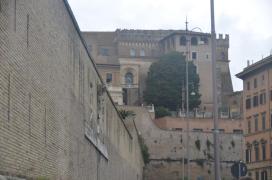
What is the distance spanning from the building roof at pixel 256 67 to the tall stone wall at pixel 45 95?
48.1 m

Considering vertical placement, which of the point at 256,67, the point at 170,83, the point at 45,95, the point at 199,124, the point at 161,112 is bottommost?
the point at 45,95

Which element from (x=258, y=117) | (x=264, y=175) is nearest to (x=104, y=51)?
(x=258, y=117)

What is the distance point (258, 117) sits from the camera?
249ft

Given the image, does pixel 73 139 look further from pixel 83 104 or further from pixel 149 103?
pixel 149 103

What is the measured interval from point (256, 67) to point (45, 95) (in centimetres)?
6293

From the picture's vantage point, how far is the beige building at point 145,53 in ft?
391

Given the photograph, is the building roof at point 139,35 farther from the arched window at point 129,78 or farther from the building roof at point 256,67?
the building roof at point 256,67

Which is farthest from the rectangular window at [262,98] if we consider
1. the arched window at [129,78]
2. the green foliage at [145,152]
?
the arched window at [129,78]

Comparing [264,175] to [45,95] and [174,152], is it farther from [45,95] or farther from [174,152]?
[45,95]

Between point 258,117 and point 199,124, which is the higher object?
point 199,124

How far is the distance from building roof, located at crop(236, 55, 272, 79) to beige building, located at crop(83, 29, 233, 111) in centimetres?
3345

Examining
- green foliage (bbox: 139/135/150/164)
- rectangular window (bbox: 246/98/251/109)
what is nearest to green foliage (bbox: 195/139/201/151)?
green foliage (bbox: 139/135/150/164)

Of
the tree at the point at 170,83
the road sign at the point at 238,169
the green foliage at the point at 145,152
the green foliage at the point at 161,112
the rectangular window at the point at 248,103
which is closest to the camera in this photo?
the road sign at the point at 238,169

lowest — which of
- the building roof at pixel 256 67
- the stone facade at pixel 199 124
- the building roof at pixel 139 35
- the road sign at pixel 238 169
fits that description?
the road sign at pixel 238 169
